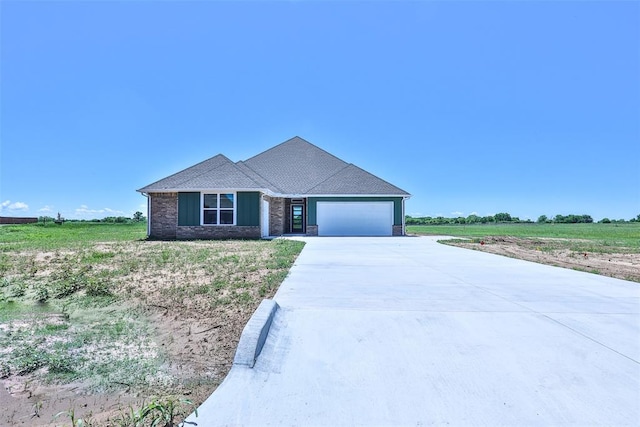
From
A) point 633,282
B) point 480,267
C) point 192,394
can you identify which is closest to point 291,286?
point 192,394

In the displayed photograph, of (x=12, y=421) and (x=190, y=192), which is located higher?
(x=190, y=192)

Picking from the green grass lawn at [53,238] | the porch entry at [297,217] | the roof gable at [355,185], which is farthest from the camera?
the porch entry at [297,217]

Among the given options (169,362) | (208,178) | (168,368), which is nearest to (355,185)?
(208,178)

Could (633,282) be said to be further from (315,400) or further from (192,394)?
(192,394)

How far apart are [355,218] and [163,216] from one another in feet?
34.6

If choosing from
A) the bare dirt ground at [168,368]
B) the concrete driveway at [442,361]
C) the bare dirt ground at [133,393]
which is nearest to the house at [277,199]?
the bare dirt ground at [168,368]

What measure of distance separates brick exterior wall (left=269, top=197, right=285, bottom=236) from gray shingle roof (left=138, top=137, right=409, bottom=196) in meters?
0.67

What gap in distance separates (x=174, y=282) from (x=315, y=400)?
4.55 metres

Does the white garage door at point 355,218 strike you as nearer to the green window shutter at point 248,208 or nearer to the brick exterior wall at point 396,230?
the brick exterior wall at point 396,230

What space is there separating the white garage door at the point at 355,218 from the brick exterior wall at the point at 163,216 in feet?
26.2

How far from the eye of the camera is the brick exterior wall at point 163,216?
1797cm

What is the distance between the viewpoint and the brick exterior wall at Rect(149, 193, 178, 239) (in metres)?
18.0

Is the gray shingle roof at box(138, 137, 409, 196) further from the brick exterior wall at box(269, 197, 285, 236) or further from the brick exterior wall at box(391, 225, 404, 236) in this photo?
the brick exterior wall at box(391, 225, 404, 236)

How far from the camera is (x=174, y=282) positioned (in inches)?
249
